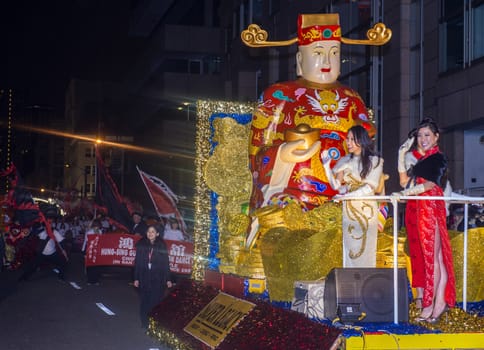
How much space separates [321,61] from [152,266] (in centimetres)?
392

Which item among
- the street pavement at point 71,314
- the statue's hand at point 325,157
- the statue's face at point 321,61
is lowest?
the street pavement at point 71,314

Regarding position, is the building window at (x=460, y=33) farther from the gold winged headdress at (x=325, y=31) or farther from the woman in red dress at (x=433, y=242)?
the woman in red dress at (x=433, y=242)

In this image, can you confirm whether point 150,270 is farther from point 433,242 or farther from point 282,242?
point 433,242

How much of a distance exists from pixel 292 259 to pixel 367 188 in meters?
1.18

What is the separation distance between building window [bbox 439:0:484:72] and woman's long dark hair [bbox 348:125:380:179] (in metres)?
9.56

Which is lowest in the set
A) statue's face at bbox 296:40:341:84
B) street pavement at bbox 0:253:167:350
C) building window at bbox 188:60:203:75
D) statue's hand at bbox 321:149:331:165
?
street pavement at bbox 0:253:167:350

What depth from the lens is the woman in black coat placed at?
1307cm

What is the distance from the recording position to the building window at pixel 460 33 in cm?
1800

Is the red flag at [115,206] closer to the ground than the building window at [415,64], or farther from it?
closer to the ground

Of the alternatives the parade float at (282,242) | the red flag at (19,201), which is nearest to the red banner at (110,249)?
the red flag at (19,201)

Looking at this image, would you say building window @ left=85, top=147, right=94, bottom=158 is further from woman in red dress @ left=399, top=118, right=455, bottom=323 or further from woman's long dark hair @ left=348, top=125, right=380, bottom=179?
woman in red dress @ left=399, top=118, right=455, bottom=323

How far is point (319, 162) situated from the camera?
37.9 feet

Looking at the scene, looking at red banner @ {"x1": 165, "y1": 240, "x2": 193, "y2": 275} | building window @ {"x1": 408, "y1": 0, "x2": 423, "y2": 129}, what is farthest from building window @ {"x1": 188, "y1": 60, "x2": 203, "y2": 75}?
red banner @ {"x1": 165, "y1": 240, "x2": 193, "y2": 275}

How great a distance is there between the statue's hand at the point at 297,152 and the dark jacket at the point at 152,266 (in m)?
2.79
